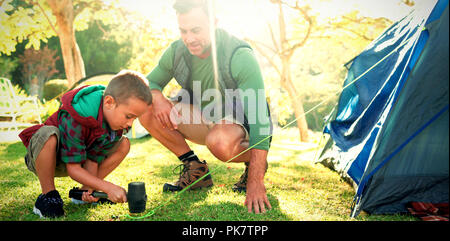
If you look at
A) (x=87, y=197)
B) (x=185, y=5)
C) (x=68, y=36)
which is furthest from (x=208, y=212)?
(x=68, y=36)

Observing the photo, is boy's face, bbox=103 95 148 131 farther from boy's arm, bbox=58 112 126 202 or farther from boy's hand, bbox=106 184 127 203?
boy's hand, bbox=106 184 127 203

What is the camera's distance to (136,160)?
4.14 metres

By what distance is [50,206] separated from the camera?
1.96 meters

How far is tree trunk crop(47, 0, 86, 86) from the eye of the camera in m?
8.34

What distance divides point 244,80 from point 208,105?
1.85 feet

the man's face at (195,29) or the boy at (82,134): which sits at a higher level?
the man's face at (195,29)

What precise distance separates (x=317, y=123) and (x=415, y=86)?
2332 cm

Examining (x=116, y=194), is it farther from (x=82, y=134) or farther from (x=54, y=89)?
(x=54, y=89)

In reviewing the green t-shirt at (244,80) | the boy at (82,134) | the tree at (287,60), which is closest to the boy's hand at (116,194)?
the boy at (82,134)

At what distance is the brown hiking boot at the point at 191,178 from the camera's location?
2658 millimetres

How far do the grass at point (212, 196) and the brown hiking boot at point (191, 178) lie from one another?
77 millimetres

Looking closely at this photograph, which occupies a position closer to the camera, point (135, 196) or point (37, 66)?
point (135, 196)

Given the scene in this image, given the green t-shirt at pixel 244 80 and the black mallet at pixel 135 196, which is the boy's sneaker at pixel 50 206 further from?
the green t-shirt at pixel 244 80
